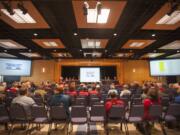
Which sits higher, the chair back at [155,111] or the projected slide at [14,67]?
the projected slide at [14,67]

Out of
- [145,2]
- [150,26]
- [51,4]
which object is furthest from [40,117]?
[150,26]

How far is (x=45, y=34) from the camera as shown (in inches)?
376

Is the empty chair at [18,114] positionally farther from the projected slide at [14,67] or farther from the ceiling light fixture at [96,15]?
the projected slide at [14,67]

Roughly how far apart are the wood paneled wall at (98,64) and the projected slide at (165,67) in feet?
5.75

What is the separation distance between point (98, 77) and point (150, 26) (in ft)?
42.8

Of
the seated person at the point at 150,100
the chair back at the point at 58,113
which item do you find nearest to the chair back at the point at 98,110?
the chair back at the point at 58,113

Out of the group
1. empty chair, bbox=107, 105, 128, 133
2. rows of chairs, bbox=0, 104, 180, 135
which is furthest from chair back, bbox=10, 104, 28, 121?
empty chair, bbox=107, 105, 128, 133

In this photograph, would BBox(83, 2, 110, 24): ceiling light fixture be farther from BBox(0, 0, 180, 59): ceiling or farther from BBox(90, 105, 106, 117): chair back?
BBox(90, 105, 106, 117): chair back

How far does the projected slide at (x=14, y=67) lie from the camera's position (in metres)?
17.0

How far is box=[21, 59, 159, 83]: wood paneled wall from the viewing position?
808 inches

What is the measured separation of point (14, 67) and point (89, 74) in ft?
26.1

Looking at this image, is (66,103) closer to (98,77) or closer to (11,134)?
(11,134)

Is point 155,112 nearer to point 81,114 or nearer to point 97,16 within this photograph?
point 81,114

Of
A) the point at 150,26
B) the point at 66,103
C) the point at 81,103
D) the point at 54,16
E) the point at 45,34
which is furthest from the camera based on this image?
the point at 45,34
